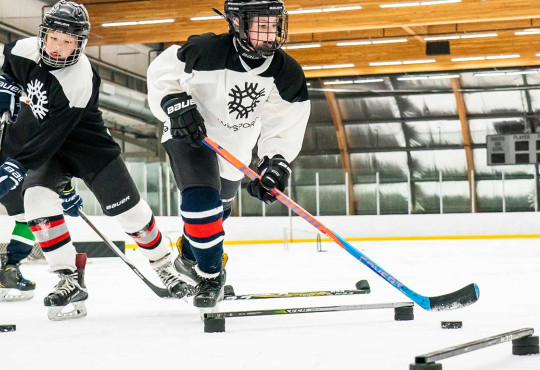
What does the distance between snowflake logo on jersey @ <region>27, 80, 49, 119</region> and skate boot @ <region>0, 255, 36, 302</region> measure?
1073mm

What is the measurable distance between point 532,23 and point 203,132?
11.5 meters

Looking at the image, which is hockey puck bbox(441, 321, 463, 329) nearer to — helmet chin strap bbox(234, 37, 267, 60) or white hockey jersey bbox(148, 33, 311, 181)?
white hockey jersey bbox(148, 33, 311, 181)

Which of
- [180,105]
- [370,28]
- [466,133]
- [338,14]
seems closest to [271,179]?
[180,105]

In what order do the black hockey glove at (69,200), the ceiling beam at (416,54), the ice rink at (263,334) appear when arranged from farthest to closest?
the ceiling beam at (416,54) < the black hockey glove at (69,200) < the ice rink at (263,334)

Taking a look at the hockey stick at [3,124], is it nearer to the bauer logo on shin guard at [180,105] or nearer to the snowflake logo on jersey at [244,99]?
the bauer logo on shin guard at [180,105]

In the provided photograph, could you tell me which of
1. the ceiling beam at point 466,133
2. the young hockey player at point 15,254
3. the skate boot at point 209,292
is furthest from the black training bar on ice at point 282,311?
the ceiling beam at point 466,133

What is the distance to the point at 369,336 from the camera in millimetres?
2164

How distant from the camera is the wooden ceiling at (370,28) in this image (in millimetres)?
10344

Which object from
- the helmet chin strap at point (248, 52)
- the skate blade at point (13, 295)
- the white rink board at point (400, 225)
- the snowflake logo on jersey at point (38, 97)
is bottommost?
the white rink board at point (400, 225)

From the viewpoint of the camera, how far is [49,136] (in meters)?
2.62

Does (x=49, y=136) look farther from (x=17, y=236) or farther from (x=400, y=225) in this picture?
(x=400, y=225)

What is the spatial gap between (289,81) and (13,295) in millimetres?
1656

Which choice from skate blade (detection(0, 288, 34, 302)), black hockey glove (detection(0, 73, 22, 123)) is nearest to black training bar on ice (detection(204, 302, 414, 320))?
black hockey glove (detection(0, 73, 22, 123))

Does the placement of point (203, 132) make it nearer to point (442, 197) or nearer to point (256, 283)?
point (256, 283)
